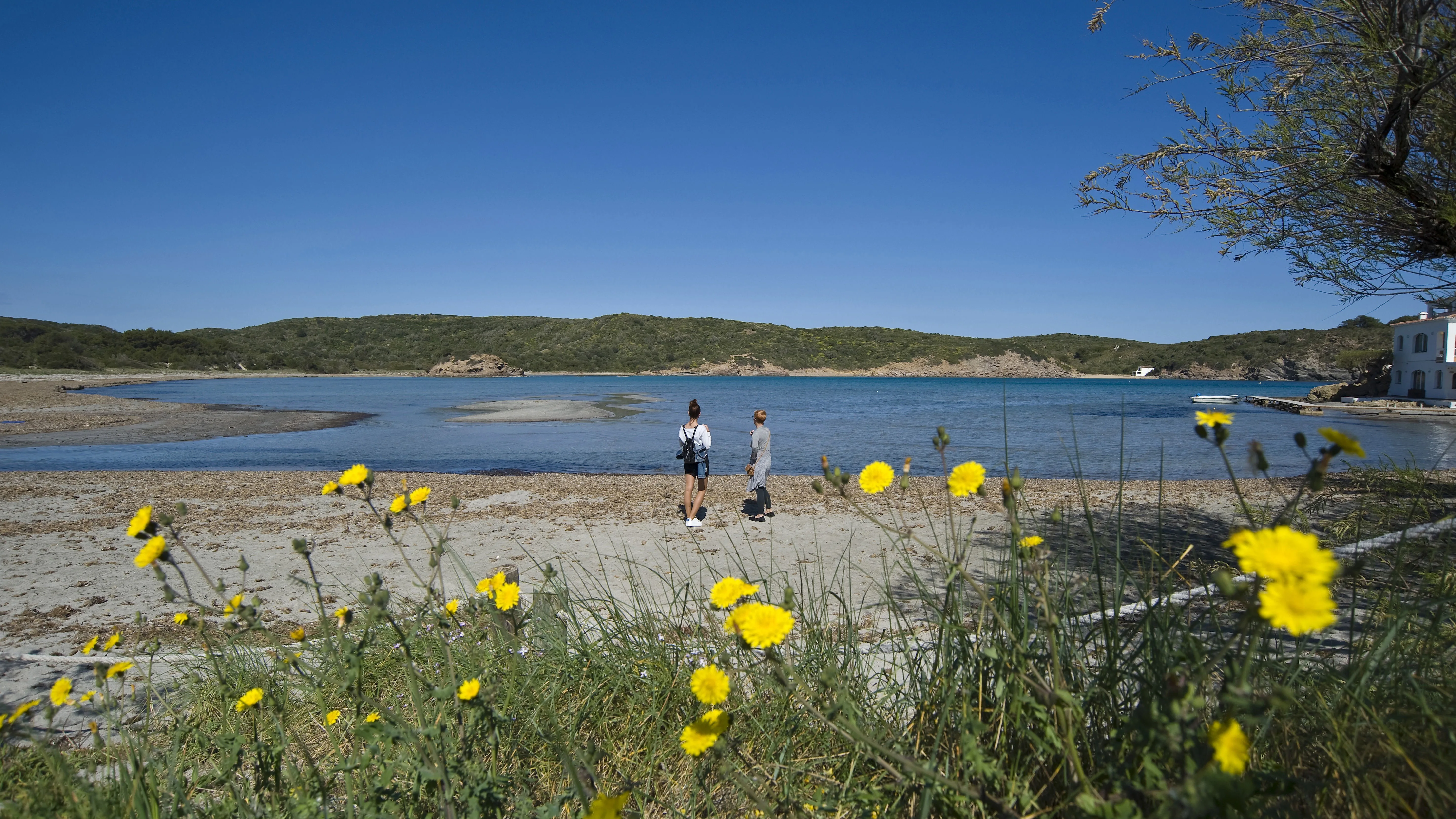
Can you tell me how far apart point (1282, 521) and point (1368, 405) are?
4660 cm

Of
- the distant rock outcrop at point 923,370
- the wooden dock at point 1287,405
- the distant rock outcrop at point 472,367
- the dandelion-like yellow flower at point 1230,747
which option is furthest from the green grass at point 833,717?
the distant rock outcrop at point 923,370

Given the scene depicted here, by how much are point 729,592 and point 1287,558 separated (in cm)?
96

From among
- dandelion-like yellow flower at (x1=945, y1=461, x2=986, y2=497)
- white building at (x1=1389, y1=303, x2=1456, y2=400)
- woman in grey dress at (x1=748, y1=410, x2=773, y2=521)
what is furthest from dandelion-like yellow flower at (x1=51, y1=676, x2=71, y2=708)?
white building at (x1=1389, y1=303, x2=1456, y2=400)

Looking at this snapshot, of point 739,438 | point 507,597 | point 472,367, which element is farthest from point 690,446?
point 472,367

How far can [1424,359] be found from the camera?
135 feet

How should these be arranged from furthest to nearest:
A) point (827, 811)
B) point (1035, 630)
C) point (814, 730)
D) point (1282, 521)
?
point (814, 730) < point (1035, 630) < point (827, 811) < point (1282, 521)

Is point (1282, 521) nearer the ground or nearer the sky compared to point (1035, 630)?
nearer the sky

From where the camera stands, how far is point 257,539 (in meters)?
8.34

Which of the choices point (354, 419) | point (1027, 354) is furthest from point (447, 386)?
point (1027, 354)

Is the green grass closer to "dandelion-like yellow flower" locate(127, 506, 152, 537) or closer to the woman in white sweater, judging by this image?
"dandelion-like yellow flower" locate(127, 506, 152, 537)

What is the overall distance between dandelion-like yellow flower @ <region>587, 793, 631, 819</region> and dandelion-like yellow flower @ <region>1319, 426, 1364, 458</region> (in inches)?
48.8

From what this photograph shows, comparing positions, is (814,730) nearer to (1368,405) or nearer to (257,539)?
(257,539)

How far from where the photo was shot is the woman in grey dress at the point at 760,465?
9.14 metres

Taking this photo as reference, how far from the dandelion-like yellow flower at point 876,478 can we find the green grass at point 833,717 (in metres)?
0.11
